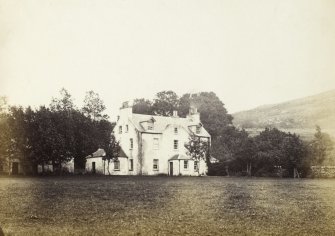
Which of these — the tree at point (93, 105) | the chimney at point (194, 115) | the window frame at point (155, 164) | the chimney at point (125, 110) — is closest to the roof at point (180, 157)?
the window frame at point (155, 164)

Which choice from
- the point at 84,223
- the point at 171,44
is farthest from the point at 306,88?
the point at 84,223

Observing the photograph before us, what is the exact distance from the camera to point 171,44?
20.4ft

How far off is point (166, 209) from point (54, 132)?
252 centimetres

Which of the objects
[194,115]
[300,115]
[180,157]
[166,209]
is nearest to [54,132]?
[166,209]

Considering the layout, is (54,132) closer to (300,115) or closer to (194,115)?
(194,115)

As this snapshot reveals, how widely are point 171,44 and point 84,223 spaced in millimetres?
2736

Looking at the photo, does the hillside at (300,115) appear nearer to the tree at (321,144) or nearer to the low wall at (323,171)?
the tree at (321,144)

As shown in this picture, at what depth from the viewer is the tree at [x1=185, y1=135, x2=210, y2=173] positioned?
9.98 m

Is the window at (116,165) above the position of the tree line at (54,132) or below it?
below

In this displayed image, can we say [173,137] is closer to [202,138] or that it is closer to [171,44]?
[202,138]

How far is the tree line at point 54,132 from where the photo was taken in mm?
6312

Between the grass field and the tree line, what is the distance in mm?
514

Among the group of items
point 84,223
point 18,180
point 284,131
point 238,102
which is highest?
point 238,102

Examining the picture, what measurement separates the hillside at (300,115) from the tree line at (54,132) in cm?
239
